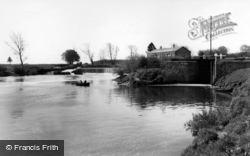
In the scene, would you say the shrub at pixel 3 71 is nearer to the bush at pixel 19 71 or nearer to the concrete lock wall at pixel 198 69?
the bush at pixel 19 71

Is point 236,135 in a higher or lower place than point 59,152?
higher

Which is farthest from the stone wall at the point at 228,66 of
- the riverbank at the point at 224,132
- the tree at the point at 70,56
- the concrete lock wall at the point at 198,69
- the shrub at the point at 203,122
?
the tree at the point at 70,56

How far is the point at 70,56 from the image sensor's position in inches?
4717

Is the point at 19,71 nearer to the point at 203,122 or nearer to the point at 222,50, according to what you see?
the point at 222,50

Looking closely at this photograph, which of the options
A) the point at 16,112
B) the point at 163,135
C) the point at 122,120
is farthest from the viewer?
the point at 16,112

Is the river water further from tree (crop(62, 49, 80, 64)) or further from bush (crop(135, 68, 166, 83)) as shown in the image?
tree (crop(62, 49, 80, 64))

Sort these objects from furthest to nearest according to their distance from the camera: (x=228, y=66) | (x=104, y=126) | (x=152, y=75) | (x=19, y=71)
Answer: (x=19, y=71), (x=152, y=75), (x=228, y=66), (x=104, y=126)

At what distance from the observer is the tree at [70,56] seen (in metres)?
120

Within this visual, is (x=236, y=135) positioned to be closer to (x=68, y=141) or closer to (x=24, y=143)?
Answer: (x=68, y=141)

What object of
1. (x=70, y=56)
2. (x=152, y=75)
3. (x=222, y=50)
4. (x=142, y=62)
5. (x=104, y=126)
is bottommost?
(x=104, y=126)

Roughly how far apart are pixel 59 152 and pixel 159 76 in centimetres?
3805

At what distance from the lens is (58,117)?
19.9 m

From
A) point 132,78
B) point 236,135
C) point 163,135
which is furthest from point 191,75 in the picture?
point 236,135

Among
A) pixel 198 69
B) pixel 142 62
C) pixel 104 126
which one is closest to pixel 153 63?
pixel 142 62
